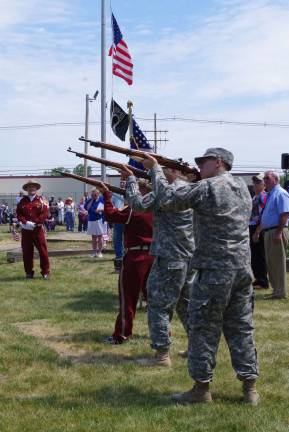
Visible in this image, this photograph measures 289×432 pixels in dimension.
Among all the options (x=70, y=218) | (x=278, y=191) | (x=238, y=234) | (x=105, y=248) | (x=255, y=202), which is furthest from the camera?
(x=70, y=218)

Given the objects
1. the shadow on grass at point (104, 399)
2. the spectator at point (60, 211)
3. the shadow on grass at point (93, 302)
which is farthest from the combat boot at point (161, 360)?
the spectator at point (60, 211)

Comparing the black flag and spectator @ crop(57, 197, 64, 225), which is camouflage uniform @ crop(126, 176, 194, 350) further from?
spectator @ crop(57, 197, 64, 225)

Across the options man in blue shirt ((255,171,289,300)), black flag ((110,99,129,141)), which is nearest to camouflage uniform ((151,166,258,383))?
man in blue shirt ((255,171,289,300))

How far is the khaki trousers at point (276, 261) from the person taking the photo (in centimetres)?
1030

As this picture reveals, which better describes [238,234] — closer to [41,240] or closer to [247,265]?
[247,265]

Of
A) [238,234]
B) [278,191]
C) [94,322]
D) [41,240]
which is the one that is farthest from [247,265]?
[41,240]

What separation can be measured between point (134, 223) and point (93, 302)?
10.5ft

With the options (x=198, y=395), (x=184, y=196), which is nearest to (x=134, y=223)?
(x=184, y=196)

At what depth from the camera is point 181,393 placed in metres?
5.38

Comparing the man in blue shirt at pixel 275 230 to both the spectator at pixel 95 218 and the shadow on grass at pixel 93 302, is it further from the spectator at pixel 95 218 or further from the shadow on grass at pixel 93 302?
the spectator at pixel 95 218

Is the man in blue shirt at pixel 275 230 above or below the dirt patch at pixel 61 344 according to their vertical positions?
above

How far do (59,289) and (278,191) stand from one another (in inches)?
169

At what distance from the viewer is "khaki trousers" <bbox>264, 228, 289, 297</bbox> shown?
10297 mm

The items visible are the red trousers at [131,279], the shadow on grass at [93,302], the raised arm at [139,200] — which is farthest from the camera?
the shadow on grass at [93,302]
